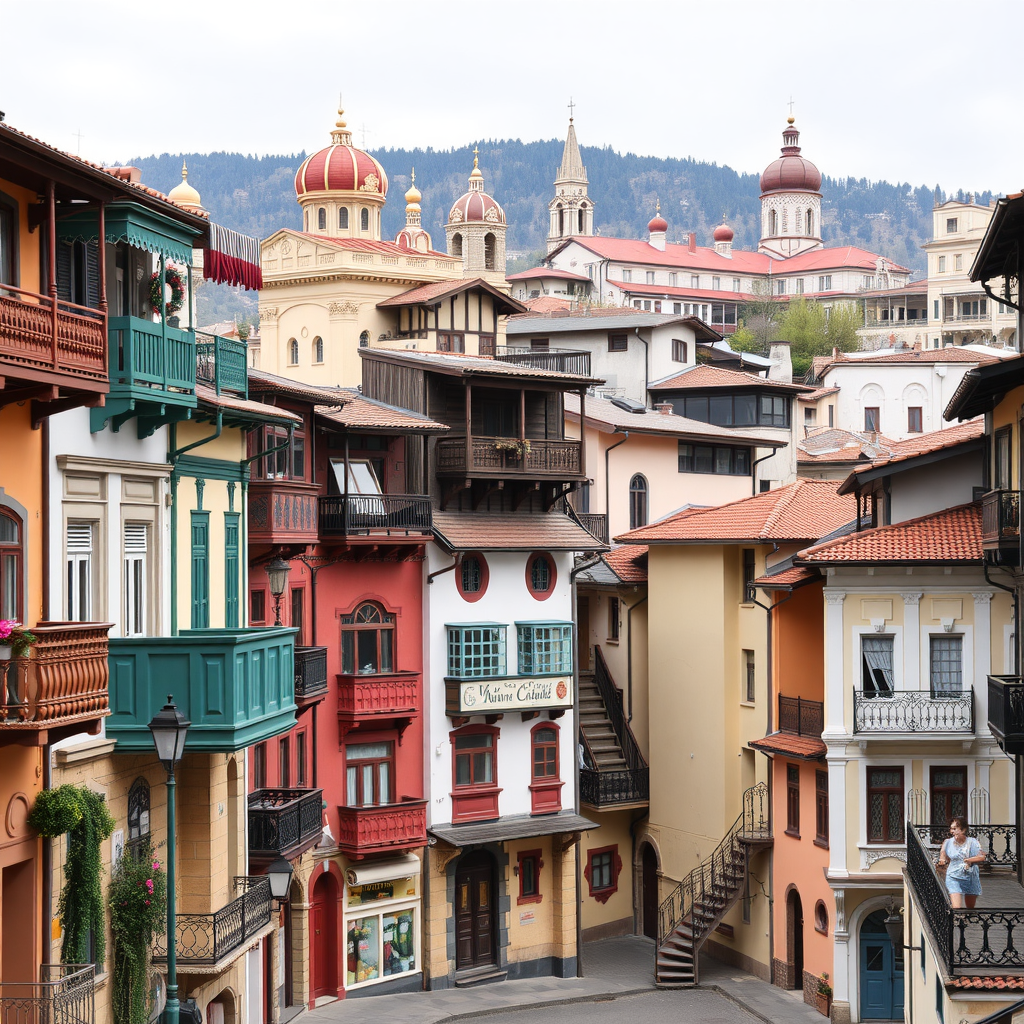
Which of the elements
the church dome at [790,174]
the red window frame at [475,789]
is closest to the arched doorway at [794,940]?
the red window frame at [475,789]

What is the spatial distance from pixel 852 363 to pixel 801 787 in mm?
53317

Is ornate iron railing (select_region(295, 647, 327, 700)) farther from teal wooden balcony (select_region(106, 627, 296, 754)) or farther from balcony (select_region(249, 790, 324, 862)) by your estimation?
teal wooden balcony (select_region(106, 627, 296, 754))

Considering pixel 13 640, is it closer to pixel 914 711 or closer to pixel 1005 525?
pixel 1005 525

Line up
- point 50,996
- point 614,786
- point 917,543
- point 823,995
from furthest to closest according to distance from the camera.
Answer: point 614,786
point 823,995
point 917,543
point 50,996

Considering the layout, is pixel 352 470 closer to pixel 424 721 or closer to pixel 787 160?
pixel 424 721

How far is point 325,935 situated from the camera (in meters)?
36.6

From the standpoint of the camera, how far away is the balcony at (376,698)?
36719 millimetres

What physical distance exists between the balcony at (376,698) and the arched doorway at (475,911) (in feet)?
15.8

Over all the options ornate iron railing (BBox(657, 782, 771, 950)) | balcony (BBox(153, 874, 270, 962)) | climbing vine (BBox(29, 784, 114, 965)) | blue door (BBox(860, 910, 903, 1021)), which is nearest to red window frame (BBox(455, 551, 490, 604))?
ornate iron railing (BBox(657, 782, 771, 950))

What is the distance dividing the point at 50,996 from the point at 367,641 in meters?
20.5

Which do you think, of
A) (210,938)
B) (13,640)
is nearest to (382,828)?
(210,938)

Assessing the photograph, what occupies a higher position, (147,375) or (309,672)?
(147,375)

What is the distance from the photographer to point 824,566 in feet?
118

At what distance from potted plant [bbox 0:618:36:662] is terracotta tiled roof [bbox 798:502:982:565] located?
22421 mm
